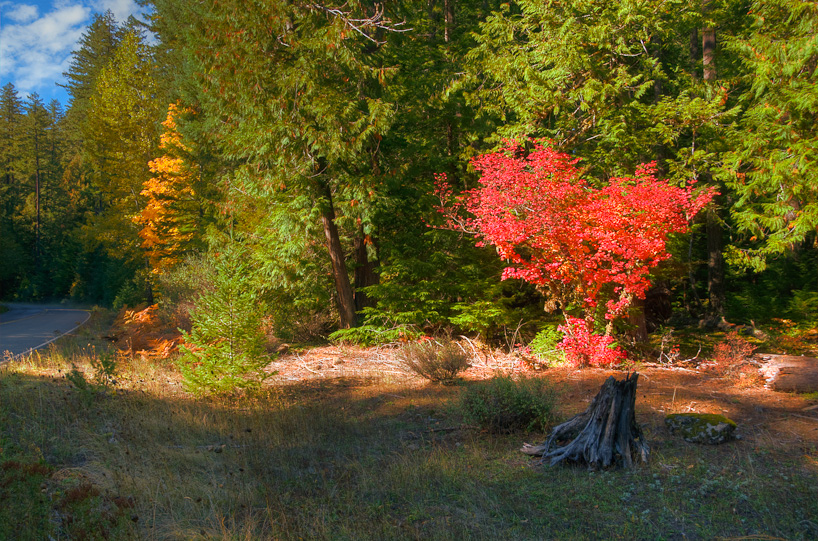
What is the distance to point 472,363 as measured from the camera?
9750mm

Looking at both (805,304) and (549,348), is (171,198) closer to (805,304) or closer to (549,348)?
(549,348)

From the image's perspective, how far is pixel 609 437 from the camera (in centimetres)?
459

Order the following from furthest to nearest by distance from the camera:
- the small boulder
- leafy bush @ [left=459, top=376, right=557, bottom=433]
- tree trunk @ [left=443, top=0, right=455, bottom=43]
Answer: tree trunk @ [left=443, top=0, right=455, bottom=43]
leafy bush @ [left=459, top=376, right=557, bottom=433]
the small boulder

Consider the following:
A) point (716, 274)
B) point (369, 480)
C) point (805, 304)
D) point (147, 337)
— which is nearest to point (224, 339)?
point (369, 480)

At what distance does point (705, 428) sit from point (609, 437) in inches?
50.4

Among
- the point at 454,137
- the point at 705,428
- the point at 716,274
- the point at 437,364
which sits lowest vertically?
the point at 705,428

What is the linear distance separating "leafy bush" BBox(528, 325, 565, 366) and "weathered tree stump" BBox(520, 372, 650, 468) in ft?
14.9

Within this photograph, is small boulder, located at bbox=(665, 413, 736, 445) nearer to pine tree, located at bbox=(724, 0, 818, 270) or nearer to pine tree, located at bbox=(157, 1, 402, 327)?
pine tree, located at bbox=(724, 0, 818, 270)

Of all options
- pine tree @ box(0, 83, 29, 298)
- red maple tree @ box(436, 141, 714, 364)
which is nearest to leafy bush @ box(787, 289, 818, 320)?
red maple tree @ box(436, 141, 714, 364)

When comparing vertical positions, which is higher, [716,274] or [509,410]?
[716,274]

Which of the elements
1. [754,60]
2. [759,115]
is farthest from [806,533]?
[754,60]

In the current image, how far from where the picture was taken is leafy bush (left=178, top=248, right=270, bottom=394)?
7.19 m

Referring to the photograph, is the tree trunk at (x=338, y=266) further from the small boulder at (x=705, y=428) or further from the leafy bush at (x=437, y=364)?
the small boulder at (x=705, y=428)

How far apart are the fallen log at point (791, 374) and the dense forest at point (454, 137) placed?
96.7 inches
